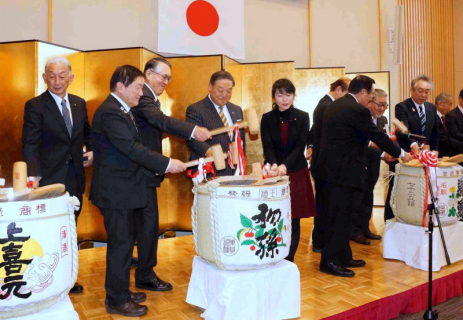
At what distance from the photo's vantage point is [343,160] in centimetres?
287

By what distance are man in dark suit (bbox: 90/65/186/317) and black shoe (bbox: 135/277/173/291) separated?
0.36 meters

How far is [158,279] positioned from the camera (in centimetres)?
276

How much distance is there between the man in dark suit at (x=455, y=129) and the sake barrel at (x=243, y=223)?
2.89 meters

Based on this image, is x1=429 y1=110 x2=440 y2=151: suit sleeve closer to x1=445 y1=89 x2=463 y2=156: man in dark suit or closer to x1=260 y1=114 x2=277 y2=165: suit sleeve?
x1=445 y1=89 x2=463 y2=156: man in dark suit

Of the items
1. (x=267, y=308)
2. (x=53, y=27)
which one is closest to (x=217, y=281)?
(x=267, y=308)

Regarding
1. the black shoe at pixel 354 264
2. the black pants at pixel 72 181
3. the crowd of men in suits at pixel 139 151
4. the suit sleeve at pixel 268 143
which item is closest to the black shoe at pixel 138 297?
the crowd of men in suits at pixel 139 151

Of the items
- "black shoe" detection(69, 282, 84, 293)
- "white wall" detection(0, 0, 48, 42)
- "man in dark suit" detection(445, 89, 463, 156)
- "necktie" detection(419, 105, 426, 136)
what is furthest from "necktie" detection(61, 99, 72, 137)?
"man in dark suit" detection(445, 89, 463, 156)

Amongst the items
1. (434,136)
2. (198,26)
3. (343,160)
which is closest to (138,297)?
(343,160)

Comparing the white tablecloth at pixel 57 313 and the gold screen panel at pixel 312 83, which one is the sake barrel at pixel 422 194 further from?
the white tablecloth at pixel 57 313

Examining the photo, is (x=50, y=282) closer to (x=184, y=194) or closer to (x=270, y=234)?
(x=270, y=234)

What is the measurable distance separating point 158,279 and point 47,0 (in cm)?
279

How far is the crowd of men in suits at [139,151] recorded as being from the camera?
227 cm

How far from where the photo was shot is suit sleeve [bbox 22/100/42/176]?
2.54 meters

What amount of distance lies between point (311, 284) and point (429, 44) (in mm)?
5792
